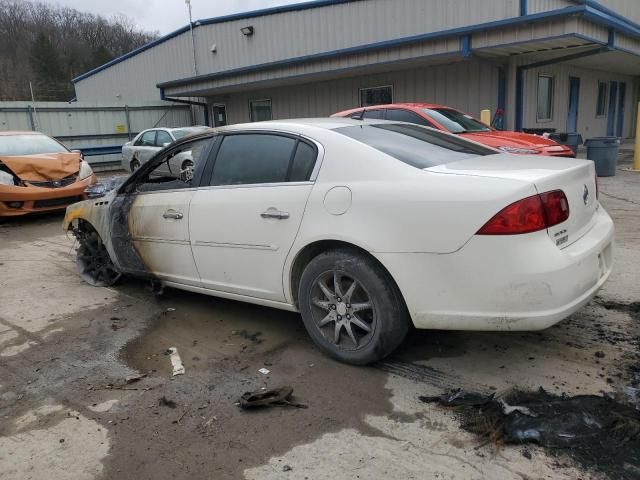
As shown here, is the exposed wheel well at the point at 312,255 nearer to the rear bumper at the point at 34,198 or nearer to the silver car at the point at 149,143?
the rear bumper at the point at 34,198

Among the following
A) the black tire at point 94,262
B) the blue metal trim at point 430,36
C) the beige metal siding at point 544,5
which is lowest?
the black tire at point 94,262

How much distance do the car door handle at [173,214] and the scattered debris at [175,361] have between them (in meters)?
1.01

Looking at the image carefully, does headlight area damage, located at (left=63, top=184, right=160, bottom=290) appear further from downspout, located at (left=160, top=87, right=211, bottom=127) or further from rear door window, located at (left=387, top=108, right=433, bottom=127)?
downspout, located at (left=160, top=87, right=211, bottom=127)

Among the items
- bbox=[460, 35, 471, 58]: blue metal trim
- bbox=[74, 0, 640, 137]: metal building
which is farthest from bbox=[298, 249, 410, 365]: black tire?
bbox=[460, 35, 471, 58]: blue metal trim

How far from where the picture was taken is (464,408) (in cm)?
289

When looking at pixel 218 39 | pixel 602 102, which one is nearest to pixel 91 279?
pixel 218 39

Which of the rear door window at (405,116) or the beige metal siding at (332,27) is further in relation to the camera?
the beige metal siding at (332,27)

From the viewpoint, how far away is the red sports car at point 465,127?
308 inches

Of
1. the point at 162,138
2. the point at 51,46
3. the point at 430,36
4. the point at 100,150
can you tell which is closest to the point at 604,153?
the point at 430,36

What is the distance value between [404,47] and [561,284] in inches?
446

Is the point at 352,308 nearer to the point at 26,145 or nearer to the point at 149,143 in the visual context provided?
the point at 26,145

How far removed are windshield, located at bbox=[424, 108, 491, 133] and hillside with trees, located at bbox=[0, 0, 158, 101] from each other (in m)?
55.2

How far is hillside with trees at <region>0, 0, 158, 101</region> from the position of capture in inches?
2174

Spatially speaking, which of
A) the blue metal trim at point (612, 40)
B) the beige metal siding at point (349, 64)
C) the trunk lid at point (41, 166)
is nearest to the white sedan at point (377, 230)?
the trunk lid at point (41, 166)
